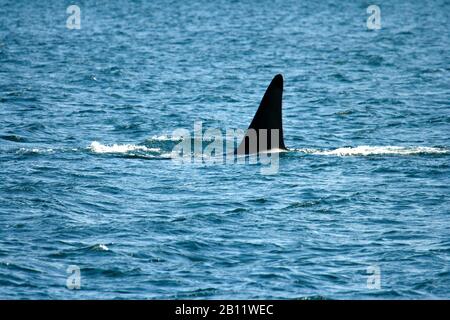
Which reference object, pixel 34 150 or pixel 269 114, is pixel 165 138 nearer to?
pixel 34 150

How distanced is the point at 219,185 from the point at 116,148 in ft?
18.4

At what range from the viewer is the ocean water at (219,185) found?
19156 millimetres

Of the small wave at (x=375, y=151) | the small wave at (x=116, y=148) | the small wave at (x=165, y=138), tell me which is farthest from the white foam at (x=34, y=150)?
the small wave at (x=375, y=151)

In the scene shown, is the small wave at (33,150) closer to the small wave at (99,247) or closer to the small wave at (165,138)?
the small wave at (165,138)

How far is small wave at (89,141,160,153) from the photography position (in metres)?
30.5

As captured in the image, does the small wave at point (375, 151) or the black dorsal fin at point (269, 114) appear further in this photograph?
the small wave at point (375, 151)

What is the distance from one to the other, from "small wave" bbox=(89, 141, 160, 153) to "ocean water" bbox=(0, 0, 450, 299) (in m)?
0.06

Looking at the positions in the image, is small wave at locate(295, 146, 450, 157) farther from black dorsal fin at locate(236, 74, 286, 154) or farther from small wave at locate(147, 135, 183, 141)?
small wave at locate(147, 135, 183, 141)

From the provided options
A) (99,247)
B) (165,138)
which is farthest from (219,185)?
(165,138)

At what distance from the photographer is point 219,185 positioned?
2627 cm

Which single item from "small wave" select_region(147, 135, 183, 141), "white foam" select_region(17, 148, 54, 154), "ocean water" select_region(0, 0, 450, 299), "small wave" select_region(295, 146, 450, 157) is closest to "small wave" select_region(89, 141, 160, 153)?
"ocean water" select_region(0, 0, 450, 299)

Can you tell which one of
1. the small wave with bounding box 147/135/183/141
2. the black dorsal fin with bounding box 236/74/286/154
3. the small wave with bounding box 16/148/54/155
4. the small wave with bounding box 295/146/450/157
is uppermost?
the black dorsal fin with bounding box 236/74/286/154

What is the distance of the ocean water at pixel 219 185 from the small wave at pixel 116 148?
64mm

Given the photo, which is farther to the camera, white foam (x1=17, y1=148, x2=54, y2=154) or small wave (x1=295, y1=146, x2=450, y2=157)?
white foam (x1=17, y1=148, x2=54, y2=154)
